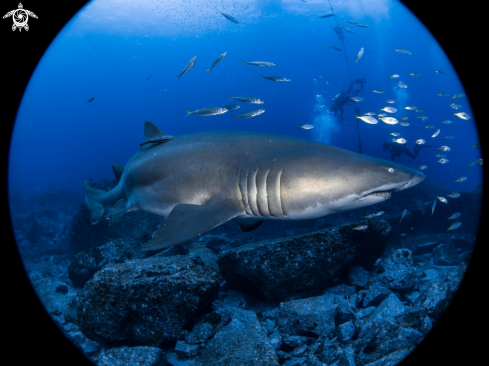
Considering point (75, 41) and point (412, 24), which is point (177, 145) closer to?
point (412, 24)

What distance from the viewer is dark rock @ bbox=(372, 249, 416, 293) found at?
4836 millimetres

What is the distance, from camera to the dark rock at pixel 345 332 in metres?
3.50

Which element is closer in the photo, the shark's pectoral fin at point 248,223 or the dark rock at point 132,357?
the dark rock at point 132,357

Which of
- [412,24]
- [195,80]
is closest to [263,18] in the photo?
[412,24]

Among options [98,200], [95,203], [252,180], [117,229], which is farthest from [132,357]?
[117,229]

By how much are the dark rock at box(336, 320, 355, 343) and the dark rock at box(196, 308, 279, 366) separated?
1042 millimetres

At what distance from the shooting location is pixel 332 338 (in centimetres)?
358

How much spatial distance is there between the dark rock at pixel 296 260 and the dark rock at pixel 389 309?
0.83m

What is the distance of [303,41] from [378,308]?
3375 inches

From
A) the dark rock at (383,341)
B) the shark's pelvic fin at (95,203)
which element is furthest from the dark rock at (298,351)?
the shark's pelvic fin at (95,203)

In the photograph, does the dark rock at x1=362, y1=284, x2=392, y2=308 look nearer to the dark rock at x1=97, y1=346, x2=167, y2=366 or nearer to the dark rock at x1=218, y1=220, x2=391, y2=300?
the dark rock at x1=218, y1=220, x2=391, y2=300

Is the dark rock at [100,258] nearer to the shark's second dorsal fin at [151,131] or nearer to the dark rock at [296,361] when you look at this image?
the shark's second dorsal fin at [151,131]

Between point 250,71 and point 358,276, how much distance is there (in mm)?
102892

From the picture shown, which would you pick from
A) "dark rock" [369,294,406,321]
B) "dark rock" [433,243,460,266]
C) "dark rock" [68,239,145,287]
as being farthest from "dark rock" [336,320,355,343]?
"dark rock" [433,243,460,266]
